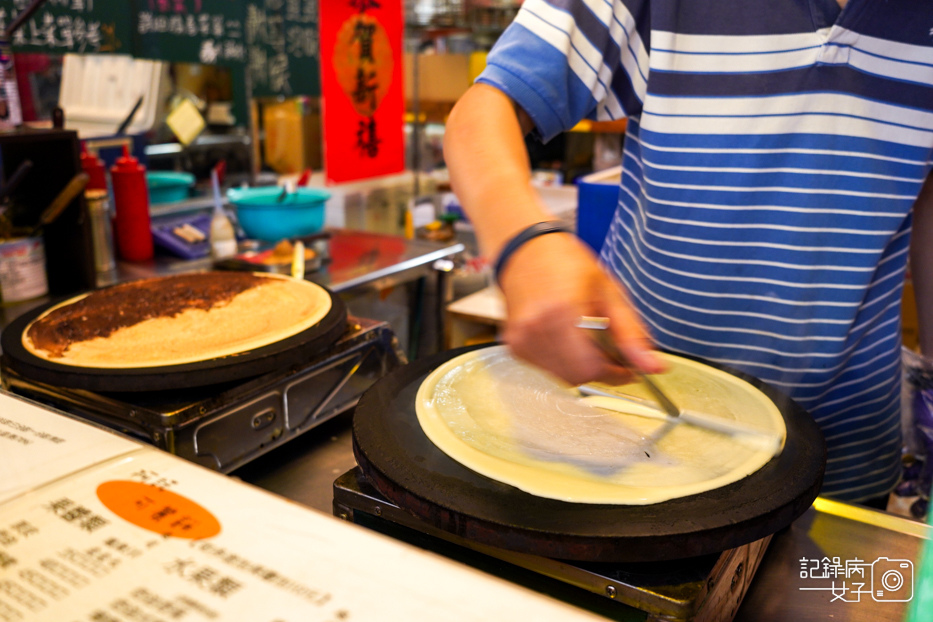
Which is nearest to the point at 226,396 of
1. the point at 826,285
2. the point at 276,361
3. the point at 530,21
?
the point at 276,361

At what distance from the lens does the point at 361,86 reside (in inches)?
141

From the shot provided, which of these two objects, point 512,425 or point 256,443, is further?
point 256,443

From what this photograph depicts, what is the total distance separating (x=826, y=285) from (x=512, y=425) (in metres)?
0.75

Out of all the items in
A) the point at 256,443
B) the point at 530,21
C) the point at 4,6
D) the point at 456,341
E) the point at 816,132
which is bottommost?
the point at 456,341

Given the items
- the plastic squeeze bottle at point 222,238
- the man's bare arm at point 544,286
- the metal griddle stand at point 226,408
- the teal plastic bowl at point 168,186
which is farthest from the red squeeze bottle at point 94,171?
the man's bare arm at point 544,286

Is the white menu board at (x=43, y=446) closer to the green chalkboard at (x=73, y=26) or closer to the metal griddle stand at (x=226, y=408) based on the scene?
the metal griddle stand at (x=226, y=408)

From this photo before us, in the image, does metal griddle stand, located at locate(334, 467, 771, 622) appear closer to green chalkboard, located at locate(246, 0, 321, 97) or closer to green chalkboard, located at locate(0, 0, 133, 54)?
green chalkboard, located at locate(0, 0, 133, 54)

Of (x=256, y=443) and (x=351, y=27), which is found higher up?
(x=351, y=27)

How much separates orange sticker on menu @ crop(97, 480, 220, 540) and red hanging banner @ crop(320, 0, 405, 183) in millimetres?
3073

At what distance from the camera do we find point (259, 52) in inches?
145

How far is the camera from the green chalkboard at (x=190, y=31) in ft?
9.76

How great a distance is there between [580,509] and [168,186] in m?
3.11

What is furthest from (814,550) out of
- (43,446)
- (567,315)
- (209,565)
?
(43,446)

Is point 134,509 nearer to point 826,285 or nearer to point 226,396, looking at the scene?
point 226,396
